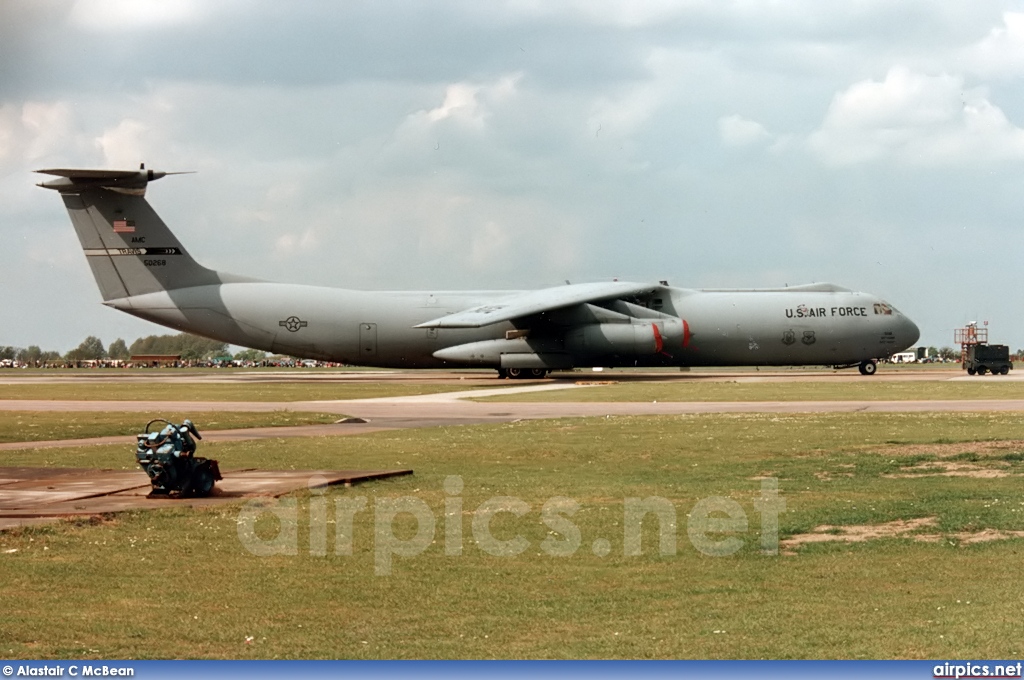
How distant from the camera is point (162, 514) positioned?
1344 centimetres

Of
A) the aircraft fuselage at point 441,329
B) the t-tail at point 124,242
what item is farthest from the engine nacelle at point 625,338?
the t-tail at point 124,242

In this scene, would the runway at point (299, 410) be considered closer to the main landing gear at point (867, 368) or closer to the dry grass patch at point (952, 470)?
the dry grass patch at point (952, 470)

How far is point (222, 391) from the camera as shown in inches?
1817

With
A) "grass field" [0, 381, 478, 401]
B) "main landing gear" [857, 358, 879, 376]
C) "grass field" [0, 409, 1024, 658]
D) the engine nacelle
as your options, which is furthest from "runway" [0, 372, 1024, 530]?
"main landing gear" [857, 358, 879, 376]

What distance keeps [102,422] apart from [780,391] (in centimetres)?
2300

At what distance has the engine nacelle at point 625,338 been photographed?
5322cm

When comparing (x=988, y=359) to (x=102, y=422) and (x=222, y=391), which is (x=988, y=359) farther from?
(x=102, y=422)

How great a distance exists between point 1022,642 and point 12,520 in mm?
9909

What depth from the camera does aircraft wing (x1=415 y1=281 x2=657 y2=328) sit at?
51.2 metres

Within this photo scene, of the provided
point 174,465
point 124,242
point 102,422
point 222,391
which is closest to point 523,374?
point 222,391

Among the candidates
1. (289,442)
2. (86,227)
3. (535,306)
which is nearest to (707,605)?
(289,442)

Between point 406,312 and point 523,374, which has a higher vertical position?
point 406,312

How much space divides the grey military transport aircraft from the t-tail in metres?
0.05

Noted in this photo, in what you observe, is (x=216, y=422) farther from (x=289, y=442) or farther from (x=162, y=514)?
(x=162, y=514)
